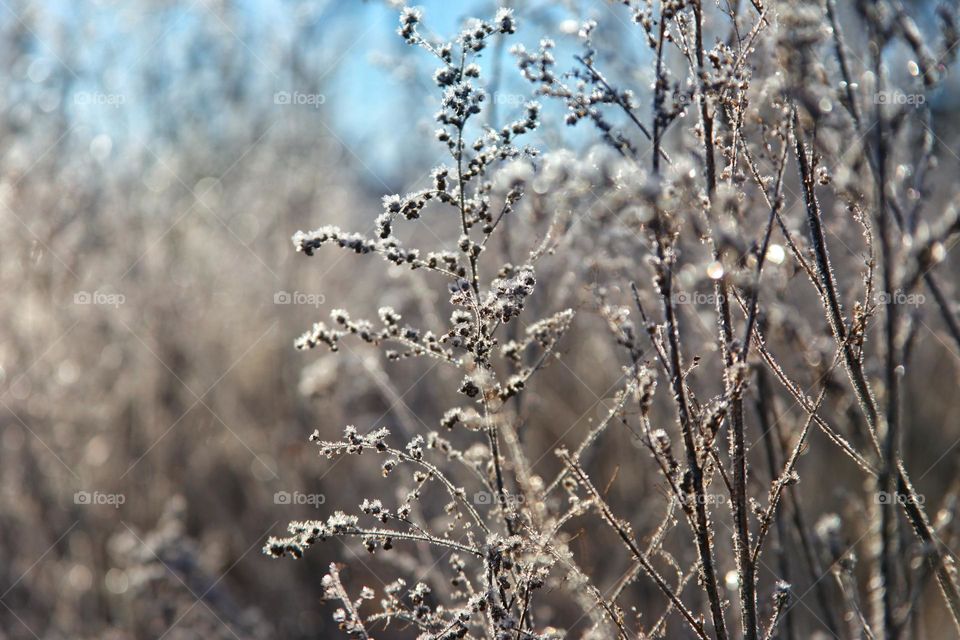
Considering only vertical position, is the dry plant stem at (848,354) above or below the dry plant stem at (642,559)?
above

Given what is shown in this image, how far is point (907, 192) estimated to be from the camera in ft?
4.43

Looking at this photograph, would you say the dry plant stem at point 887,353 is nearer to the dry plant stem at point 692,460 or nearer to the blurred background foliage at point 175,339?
the dry plant stem at point 692,460

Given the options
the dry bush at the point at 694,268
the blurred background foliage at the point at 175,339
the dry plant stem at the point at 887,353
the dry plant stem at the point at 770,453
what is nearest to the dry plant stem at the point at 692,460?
the dry bush at the point at 694,268

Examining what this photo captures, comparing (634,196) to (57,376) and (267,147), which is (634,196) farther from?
(267,147)

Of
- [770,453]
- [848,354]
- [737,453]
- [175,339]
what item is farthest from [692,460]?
[175,339]

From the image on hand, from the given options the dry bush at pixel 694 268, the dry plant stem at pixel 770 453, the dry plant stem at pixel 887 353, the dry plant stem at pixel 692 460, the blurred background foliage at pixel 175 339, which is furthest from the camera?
the blurred background foliage at pixel 175 339

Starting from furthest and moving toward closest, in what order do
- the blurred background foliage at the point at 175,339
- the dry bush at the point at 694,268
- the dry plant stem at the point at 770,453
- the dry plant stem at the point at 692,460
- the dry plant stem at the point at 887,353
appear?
the blurred background foliage at the point at 175,339, the dry plant stem at the point at 770,453, the dry plant stem at the point at 692,460, the dry bush at the point at 694,268, the dry plant stem at the point at 887,353

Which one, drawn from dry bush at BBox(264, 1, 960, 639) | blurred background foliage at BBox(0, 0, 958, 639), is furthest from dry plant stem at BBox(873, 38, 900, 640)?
blurred background foliage at BBox(0, 0, 958, 639)

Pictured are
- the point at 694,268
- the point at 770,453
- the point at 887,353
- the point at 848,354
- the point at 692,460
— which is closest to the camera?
the point at 887,353

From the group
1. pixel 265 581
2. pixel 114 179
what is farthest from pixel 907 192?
pixel 114 179

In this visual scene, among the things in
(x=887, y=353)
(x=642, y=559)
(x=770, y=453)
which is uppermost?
(x=887, y=353)

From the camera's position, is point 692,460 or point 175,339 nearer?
point 692,460

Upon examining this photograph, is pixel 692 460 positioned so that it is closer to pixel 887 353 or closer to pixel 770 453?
pixel 887 353

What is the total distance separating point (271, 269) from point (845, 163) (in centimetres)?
442
